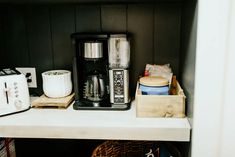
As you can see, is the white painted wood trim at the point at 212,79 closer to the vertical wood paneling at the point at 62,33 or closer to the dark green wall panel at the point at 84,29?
the dark green wall panel at the point at 84,29

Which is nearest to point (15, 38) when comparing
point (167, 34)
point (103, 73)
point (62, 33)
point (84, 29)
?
point (62, 33)

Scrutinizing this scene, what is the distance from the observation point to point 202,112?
2.72ft

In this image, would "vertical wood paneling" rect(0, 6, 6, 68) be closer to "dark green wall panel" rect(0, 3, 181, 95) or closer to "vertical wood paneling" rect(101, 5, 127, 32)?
"dark green wall panel" rect(0, 3, 181, 95)

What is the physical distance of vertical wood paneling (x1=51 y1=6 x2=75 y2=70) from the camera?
1.19m

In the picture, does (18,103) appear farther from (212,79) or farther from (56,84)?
(212,79)

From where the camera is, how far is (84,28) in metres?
1.20

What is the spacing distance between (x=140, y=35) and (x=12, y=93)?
56 centimetres

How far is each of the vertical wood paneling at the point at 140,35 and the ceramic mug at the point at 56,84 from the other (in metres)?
0.29

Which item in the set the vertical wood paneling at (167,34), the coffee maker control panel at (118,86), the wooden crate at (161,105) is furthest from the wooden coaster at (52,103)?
the vertical wood paneling at (167,34)

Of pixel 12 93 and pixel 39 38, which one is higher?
pixel 39 38

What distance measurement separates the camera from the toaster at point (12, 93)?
100 cm

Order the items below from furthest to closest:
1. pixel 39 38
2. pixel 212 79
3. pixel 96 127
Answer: pixel 39 38, pixel 96 127, pixel 212 79

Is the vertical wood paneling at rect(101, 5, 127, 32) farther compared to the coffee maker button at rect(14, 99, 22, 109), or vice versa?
the vertical wood paneling at rect(101, 5, 127, 32)

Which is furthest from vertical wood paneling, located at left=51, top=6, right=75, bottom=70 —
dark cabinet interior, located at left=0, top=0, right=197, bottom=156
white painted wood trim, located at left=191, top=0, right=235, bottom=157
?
white painted wood trim, located at left=191, top=0, right=235, bottom=157
